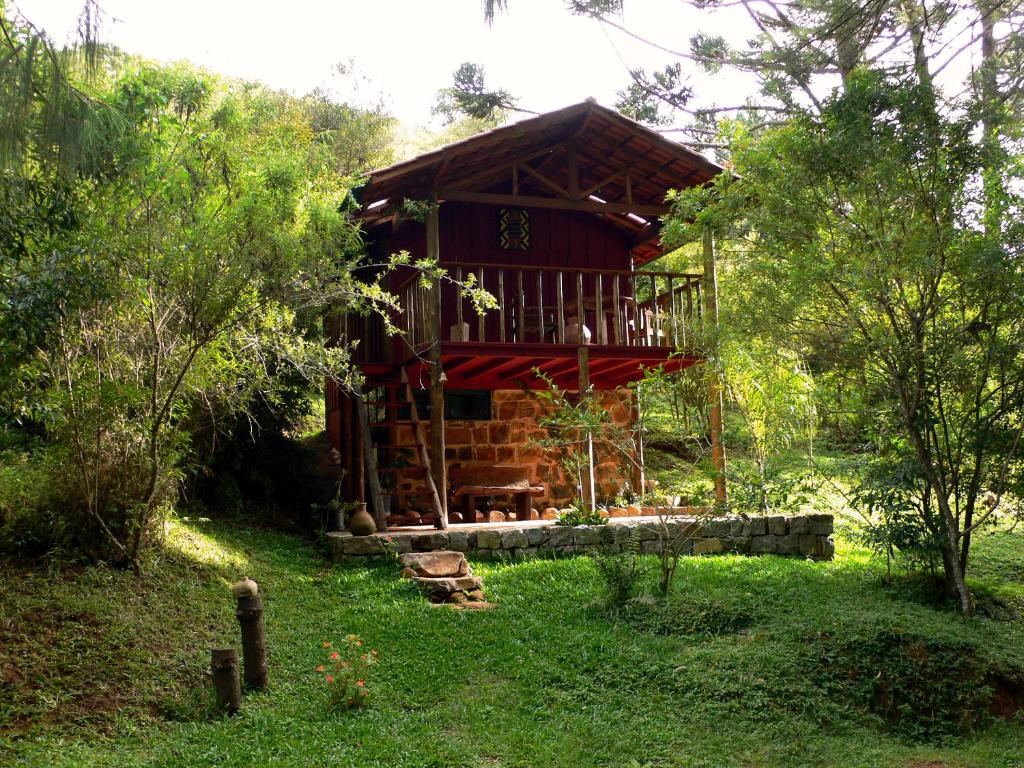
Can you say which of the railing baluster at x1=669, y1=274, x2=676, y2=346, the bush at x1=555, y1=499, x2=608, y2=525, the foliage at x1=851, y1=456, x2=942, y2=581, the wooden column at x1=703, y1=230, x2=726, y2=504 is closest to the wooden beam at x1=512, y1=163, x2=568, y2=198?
the railing baluster at x1=669, y1=274, x2=676, y2=346

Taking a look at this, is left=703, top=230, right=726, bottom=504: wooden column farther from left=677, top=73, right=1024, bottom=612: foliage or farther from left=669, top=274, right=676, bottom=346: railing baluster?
left=677, top=73, right=1024, bottom=612: foliage

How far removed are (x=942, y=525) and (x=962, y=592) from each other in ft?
1.90

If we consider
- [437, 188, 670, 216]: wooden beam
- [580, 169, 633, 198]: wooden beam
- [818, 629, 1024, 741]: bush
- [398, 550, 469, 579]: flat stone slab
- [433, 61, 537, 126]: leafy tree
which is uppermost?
[433, 61, 537, 126]: leafy tree

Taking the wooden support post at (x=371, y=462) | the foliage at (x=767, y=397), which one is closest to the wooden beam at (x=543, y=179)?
the foliage at (x=767, y=397)

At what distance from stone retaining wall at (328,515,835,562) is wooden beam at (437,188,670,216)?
152 inches

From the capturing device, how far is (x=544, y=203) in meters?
10.8

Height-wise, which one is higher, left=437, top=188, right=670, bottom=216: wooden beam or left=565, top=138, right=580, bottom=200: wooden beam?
left=565, top=138, right=580, bottom=200: wooden beam

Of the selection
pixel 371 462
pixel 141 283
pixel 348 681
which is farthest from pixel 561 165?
pixel 348 681

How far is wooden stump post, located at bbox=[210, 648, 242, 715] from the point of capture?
5.24 m

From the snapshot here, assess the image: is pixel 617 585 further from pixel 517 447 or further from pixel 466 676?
pixel 517 447

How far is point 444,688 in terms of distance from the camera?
570 cm

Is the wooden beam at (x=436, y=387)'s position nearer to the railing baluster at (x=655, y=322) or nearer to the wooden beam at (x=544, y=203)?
the wooden beam at (x=544, y=203)

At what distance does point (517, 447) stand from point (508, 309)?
1.94 m

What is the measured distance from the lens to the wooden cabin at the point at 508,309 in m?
10.0
